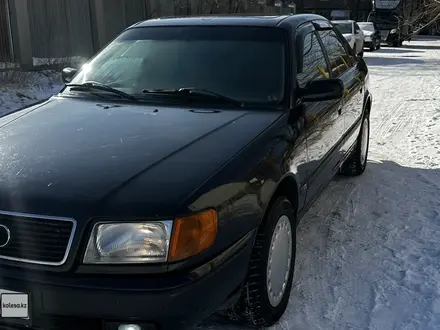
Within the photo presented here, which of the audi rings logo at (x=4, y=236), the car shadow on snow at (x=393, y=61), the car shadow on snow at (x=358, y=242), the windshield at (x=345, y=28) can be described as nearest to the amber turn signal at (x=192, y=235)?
the audi rings logo at (x=4, y=236)

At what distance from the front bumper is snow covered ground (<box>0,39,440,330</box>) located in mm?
790

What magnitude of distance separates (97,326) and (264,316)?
3.24 ft

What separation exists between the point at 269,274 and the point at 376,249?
144cm

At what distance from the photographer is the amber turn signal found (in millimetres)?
2250

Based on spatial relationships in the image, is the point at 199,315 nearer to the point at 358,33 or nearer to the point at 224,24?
the point at 224,24

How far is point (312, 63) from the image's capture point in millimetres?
4117

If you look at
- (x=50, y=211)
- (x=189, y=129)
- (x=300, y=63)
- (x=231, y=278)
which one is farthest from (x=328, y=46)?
(x=50, y=211)

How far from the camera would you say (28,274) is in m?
2.25

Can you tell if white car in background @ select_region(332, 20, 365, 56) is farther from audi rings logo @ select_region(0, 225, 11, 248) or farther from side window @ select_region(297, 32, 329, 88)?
audi rings logo @ select_region(0, 225, 11, 248)

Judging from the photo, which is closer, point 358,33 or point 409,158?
point 409,158

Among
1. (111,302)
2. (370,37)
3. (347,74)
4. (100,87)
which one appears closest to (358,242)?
(347,74)

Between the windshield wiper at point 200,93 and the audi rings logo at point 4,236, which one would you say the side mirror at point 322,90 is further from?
the audi rings logo at point 4,236

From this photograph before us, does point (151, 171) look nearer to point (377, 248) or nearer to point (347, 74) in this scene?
point (377, 248)

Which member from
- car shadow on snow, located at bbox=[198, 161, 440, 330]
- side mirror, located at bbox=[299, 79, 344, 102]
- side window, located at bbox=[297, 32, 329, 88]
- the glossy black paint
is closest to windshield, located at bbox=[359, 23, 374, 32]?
car shadow on snow, located at bbox=[198, 161, 440, 330]
